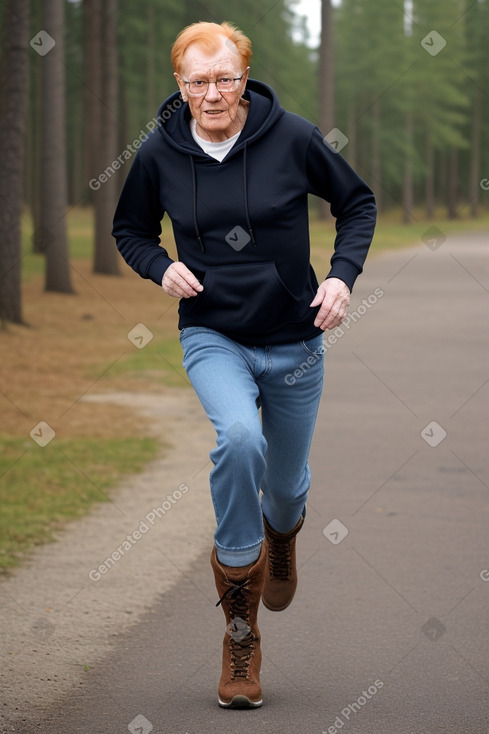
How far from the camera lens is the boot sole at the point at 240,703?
158 inches

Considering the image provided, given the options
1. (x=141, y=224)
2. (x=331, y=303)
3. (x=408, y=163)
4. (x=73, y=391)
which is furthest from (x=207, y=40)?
(x=408, y=163)

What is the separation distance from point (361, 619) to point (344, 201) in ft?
6.00

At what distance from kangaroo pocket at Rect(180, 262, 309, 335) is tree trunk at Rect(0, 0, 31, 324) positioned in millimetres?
11619

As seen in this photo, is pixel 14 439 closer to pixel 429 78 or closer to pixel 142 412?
pixel 142 412

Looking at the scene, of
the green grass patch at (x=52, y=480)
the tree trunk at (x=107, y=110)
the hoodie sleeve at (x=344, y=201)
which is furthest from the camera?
the tree trunk at (x=107, y=110)

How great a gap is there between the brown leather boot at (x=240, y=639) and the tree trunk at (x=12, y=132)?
38.6ft

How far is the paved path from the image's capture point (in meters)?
3.96

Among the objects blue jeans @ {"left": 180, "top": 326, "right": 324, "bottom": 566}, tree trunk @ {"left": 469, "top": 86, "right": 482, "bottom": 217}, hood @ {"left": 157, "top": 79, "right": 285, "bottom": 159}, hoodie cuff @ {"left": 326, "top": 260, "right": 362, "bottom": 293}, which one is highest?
hood @ {"left": 157, "top": 79, "right": 285, "bottom": 159}

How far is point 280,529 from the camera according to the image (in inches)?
183

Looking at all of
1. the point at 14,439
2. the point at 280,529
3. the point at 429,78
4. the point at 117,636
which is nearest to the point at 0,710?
the point at 117,636

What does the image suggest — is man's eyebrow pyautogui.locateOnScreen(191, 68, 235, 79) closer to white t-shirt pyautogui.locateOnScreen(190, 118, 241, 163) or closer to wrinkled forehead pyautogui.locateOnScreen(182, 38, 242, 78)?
wrinkled forehead pyautogui.locateOnScreen(182, 38, 242, 78)

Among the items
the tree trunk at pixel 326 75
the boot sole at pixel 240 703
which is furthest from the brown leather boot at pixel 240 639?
the tree trunk at pixel 326 75

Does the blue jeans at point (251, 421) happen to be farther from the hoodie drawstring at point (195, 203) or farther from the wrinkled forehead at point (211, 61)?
the wrinkled forehead at point (211, 61)

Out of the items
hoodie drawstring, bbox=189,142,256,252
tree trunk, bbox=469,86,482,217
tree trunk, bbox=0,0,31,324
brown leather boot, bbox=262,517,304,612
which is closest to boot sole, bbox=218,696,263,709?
brown leather boot, bbox=262,517,304,612
